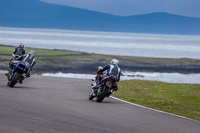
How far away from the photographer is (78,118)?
12336mm

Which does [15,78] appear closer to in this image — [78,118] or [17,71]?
[17,71]

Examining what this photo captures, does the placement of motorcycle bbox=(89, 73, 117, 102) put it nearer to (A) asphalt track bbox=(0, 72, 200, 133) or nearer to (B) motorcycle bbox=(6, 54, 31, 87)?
(A) asphalt track bbox=(0, 72, 200, 133)

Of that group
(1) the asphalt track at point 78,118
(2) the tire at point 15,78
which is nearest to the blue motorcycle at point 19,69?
(2) the tire at point 15,78

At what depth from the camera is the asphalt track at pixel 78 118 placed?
423 inches

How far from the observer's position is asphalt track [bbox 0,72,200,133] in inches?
423

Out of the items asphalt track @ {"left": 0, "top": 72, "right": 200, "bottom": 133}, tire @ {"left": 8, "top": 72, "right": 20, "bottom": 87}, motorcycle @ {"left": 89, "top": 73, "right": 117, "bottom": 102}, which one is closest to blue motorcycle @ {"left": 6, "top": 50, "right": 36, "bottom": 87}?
tire @ {"left": 8, "top": 72, "right": 20, "bottom": 87}

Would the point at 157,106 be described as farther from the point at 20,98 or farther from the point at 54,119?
the point at 54,119

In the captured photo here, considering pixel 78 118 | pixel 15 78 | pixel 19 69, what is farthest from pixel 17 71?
pixel 78 118

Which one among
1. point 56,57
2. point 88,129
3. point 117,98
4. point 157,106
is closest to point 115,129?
point 88,129

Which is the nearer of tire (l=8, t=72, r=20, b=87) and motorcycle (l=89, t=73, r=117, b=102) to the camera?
motorcycle (l=89, t=73, r=117, b=102)

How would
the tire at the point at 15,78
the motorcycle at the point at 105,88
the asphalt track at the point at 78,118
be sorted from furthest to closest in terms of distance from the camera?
the tire at the point at 15,78
the motorcycle at the point at 105,88
the asphalt track at the point at 78,118

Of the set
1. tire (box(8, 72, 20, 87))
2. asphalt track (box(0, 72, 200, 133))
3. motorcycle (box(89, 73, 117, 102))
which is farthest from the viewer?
tire (box(8, 72, 20, 87))

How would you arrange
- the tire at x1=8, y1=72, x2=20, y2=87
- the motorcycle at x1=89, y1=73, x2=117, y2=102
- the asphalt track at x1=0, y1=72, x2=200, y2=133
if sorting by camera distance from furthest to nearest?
the tire at x1=8, y1=72, x2=20, y2=87 → the motorcycle at x1=89, y1=73, x2=117, y2=102 → the asphalt track at x1=0, y1=72, x2=200, y2=133

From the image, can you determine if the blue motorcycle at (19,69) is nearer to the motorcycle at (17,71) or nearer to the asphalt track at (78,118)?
the motorcycle at (17,71)
